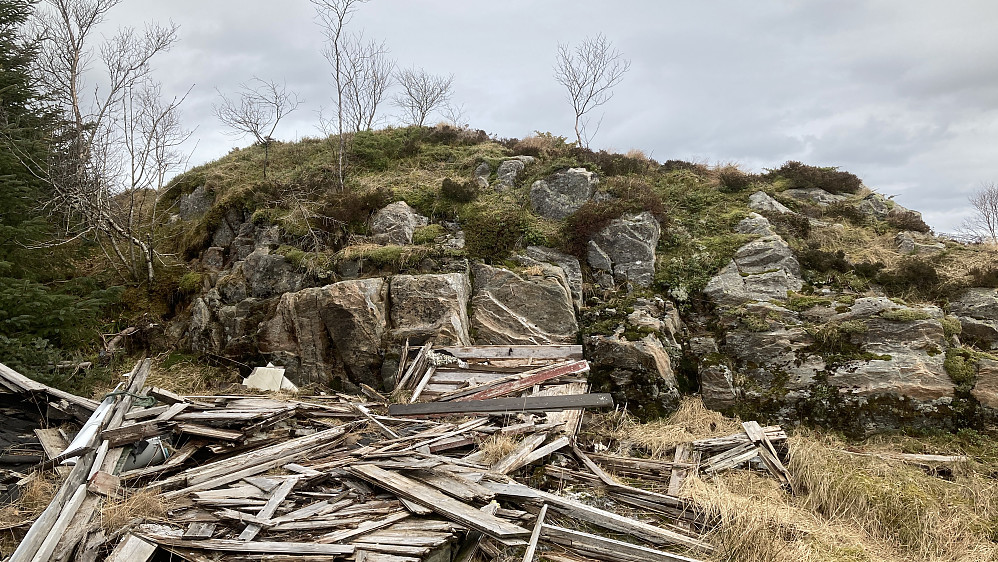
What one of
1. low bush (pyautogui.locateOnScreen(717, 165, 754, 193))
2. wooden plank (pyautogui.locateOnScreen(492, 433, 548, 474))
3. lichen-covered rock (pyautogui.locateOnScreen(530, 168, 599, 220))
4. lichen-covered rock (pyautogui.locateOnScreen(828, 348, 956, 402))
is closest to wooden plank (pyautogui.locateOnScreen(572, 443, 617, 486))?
wooden plank (pyautogui.locateOnScreen(492, 433, 548, 474))

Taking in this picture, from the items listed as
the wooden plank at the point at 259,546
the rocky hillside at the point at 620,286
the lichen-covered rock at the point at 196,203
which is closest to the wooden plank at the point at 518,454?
the wooden plank at the point at 259,546

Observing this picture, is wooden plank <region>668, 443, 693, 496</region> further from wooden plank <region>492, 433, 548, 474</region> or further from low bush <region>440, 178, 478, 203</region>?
low bush <region>440, 178, 478, 203</region>

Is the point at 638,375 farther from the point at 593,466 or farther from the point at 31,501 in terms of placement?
the point at 31,501

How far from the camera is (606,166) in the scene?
16922 mm

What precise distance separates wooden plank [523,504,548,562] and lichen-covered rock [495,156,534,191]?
1180 centimetres

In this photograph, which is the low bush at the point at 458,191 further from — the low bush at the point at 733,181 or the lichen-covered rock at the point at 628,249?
the low bush at the point at 733,181

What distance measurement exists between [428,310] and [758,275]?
7948 mm

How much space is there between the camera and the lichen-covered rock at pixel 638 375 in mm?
9938

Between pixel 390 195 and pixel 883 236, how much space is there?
14.6 m

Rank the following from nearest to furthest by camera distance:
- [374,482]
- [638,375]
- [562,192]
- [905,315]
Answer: [374,482] → [905,315] → [638,375] → [562,192]

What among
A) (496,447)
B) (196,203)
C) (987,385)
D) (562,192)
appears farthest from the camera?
(196,203)

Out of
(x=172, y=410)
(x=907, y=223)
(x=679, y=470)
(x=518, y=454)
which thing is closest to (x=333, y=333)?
(x=172, y=410)

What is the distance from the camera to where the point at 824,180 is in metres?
17.8

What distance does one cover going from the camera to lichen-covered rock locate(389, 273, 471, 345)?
11.0 meters
